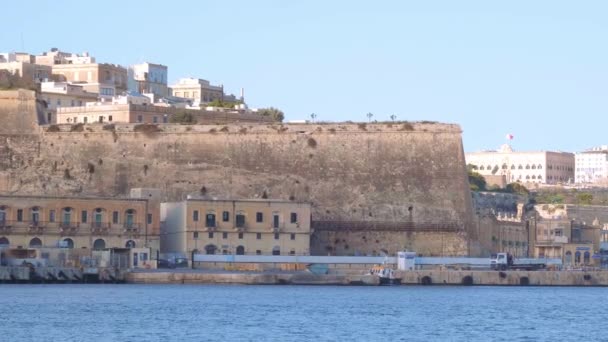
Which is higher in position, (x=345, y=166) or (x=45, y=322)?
(x=345, y=166)

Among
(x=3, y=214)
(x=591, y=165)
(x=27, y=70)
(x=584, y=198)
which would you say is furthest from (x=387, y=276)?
(x=591, y=165)

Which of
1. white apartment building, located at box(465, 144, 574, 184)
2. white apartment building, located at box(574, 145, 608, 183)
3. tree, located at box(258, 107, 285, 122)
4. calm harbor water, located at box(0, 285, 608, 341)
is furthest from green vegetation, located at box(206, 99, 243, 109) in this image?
white apartment building, located at box(574, 145, 608, 183)

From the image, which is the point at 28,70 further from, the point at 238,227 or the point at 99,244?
the point at 99,244

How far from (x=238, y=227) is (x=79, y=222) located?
19.9 feet

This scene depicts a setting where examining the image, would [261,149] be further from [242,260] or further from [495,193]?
[495,193]

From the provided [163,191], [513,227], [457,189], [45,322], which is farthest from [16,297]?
[513,227]

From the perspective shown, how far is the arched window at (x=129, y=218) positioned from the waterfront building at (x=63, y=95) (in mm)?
20687

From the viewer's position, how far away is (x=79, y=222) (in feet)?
240

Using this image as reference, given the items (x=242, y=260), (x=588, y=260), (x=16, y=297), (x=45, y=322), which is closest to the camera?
(x=45, y=322)

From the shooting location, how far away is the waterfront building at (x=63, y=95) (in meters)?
95.4

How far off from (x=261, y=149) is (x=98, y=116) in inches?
431

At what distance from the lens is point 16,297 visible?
62.2 metres

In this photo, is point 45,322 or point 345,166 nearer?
point 45,322

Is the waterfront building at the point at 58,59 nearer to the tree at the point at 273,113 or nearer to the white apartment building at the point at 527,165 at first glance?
the tree at the point at 273,113
